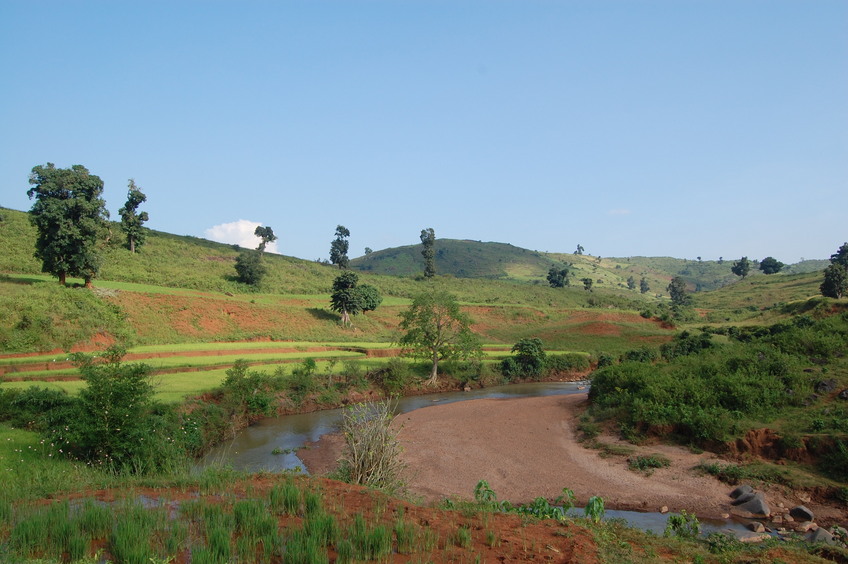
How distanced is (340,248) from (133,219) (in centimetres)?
4874

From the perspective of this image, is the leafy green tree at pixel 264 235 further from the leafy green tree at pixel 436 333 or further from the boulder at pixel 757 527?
the boulder at pixel 757 527

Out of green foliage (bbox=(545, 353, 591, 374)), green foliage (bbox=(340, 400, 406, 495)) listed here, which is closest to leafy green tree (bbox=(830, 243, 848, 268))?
green foliage (bbox=(545, 353, 591, 374))

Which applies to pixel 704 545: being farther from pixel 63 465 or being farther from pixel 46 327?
pixel 46 327

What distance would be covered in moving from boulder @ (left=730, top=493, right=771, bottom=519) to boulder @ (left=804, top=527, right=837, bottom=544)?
6.26 ft

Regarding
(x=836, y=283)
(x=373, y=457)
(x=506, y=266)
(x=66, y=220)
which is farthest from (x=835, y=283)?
(x=506, y=266)

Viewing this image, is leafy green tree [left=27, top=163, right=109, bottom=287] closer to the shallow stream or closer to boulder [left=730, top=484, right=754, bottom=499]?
the shallow stream

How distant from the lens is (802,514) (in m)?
14.4

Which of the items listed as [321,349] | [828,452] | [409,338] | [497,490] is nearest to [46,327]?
[321,349]

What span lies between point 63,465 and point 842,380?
92.4 ft

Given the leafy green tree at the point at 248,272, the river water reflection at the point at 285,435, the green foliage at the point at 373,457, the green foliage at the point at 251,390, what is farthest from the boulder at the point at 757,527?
the leafy green tree at the point at 248,272

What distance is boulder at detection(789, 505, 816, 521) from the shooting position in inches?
563

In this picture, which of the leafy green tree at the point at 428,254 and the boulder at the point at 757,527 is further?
the leafy green tree at the point at 428,254

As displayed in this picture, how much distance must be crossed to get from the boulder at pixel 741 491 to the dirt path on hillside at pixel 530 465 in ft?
0.87

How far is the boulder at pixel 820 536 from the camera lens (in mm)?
11492
